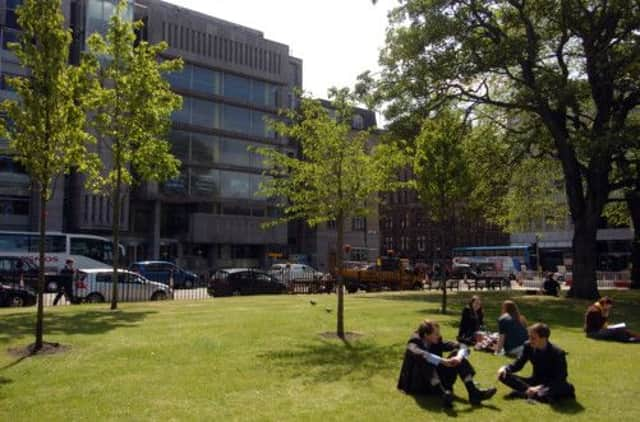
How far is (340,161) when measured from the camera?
47.4ft

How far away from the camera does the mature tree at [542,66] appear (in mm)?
24594

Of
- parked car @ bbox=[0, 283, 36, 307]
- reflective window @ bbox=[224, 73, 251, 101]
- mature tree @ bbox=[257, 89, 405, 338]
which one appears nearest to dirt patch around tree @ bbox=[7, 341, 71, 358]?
mature tree @ bbox=[257, 89, 405, 338]

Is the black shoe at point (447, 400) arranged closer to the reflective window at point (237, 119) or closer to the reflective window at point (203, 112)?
the reflective window at point (203, 112)

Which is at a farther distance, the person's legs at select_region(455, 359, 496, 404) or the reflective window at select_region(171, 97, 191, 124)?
the reflective window at select_region(171, 97, 191, 124)

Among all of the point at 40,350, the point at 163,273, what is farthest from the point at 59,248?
the point at 40,350

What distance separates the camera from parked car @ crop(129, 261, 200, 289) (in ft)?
134

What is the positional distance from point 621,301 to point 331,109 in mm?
17768

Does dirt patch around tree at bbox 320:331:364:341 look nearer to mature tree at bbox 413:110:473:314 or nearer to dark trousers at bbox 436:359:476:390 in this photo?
dark trousers at bbox 436:359:476:390

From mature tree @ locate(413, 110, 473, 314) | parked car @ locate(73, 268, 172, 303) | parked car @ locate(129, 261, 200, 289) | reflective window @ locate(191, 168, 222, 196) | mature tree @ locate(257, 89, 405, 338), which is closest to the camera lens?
mature tree @ locate(257, 89, 405, 338)

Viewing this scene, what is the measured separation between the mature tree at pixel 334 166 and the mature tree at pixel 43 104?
4.33 meters

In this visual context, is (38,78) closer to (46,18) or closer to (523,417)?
(46,18)

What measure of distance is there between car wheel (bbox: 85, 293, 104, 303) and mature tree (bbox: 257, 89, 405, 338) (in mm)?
15334

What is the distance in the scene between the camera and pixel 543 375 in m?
8.63

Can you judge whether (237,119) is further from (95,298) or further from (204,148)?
(95,298)
